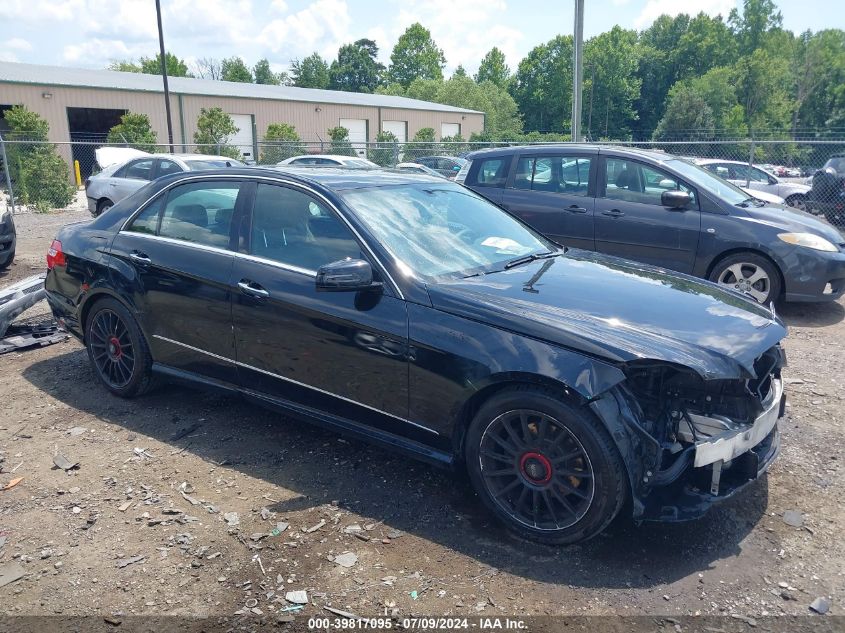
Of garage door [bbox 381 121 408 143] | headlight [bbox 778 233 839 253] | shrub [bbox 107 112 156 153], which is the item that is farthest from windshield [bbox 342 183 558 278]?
garage door [bbox 381 121 408 143]

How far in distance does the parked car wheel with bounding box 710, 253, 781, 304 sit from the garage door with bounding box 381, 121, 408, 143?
40.4m

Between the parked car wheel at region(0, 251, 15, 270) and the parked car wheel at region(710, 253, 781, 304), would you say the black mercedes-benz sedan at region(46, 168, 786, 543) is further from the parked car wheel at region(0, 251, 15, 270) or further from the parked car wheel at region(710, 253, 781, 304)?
the parked car wheel at region(0, 251, 15, 270)

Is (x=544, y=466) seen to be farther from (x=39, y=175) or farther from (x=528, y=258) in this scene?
(x=39, y=175)

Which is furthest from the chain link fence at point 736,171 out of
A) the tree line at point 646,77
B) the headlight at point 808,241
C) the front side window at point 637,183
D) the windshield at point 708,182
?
the tree line at point 646,77

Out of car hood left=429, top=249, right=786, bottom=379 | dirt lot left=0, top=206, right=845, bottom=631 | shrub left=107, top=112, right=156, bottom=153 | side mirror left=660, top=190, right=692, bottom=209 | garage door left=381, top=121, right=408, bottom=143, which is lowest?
dirt lot left=0, top=206, right=845, bottom=631

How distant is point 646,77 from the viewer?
85.6 m

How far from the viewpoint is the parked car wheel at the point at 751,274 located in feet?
23.6

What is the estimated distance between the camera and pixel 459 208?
4.53m

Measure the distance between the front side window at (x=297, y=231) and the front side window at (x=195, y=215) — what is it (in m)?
0.24

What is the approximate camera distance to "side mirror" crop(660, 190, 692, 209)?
7.27 meters

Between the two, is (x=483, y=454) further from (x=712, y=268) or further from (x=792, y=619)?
(x=712, y=268)

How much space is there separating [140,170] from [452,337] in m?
12.9

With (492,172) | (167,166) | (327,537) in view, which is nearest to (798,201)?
(492,172)

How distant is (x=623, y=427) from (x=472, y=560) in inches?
36.2
